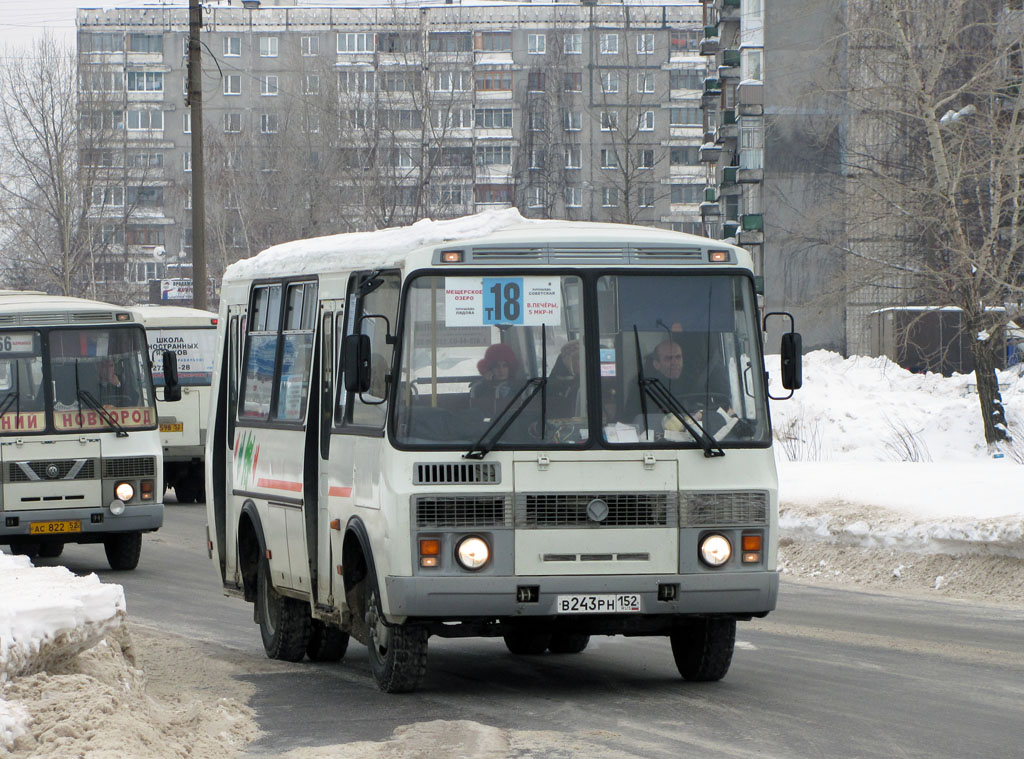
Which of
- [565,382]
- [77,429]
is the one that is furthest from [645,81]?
[565,382]

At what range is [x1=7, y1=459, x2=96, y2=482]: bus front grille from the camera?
18.1m

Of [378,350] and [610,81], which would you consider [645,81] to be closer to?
[610,81]

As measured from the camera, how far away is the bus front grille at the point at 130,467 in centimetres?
1850

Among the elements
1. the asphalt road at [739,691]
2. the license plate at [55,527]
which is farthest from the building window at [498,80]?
the asphalt road at [739,691]

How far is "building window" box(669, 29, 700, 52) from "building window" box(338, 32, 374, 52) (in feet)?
62.1

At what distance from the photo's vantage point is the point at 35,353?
59.7 feet

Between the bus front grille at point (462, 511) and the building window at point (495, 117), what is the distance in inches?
3571

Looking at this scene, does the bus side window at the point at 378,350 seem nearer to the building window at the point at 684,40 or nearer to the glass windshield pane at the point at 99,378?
the glass windshield pane at the point at 99,378

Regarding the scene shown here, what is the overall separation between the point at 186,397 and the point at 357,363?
2069 cm

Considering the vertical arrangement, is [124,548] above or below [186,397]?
below

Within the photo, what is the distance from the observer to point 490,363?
9.45 metres

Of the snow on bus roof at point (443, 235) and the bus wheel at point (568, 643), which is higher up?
the snow on bus roof at point (443, 235)

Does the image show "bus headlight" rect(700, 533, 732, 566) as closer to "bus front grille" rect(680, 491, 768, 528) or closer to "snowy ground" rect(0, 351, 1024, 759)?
"bus front grille" rect(680, 491, 768, 528)

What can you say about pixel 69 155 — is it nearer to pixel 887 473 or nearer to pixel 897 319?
pixel 897 319
